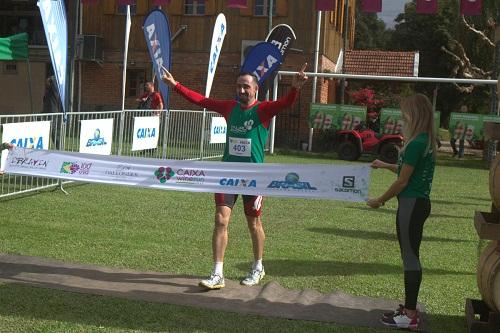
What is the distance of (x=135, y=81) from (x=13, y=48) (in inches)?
298

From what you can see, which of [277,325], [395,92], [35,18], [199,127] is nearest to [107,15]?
[35,18]

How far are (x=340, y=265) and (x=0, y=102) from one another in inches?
974

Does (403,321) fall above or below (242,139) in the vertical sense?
below

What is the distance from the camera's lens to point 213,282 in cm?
569

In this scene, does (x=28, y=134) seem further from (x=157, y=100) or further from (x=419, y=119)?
(x=157, y=100)

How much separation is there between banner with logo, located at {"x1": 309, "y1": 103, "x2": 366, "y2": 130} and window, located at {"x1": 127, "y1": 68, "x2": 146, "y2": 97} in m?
8.15

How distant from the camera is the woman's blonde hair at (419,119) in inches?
191

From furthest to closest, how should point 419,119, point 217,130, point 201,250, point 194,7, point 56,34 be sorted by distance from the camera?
point 194,7
point 217,130
point 56,34
point 201,250
point 419,119

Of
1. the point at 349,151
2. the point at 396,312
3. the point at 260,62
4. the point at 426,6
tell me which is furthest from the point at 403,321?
the point at 349,151

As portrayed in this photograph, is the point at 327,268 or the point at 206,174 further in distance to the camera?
the point at 327,268

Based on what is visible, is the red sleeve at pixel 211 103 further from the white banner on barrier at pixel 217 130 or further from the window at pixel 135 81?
the window at pixel 135 81

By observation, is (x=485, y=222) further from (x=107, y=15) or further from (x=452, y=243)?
(x=107, y=15)

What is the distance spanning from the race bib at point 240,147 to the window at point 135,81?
2099 cm

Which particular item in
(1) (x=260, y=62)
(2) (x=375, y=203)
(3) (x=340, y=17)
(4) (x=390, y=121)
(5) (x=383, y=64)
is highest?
(3) (x=340, y=17)
